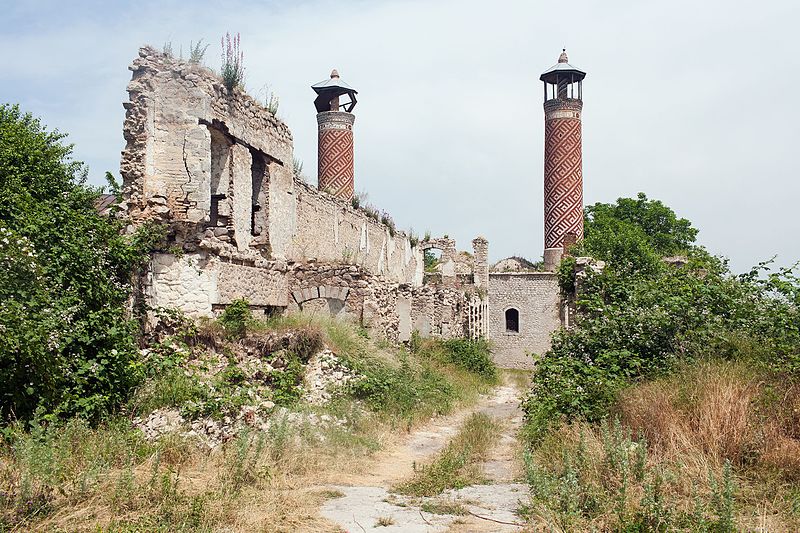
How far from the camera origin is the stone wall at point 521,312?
99.3 feet

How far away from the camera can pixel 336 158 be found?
2741 centimetres

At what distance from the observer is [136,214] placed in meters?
9.52

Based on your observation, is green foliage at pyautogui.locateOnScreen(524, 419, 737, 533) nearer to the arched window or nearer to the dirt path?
the dirt path

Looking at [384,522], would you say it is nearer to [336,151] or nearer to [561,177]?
[336,151]

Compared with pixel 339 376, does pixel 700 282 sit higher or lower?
higher

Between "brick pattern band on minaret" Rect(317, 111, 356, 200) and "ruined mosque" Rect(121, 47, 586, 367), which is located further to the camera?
"brick pattern band on minaret" Rect(317, 111, 356, 200)

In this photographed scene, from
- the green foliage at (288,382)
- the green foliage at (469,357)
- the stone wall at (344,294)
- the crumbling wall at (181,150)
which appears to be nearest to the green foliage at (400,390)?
the green foliage at (288,382)

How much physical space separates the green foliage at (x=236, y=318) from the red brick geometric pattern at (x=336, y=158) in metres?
17.3

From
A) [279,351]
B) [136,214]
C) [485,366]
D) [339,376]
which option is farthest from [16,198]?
[485,366]

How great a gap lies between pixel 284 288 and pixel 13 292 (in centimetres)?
590

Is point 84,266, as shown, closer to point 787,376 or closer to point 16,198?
point 16,198

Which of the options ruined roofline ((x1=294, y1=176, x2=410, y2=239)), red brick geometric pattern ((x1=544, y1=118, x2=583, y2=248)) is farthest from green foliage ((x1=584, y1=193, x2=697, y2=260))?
ruined roofline ((x1=294, y1=176, x2=410, y2=239))

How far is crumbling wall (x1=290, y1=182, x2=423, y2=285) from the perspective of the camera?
1465 cm

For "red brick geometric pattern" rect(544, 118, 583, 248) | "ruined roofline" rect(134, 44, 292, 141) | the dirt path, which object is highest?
"red brick geometric pattern" rect(544, 118, 583, 248)
